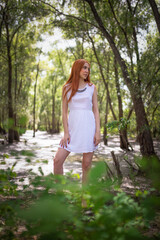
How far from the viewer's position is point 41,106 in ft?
131

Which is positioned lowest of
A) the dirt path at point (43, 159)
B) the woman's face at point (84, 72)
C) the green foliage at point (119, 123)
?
the dirt path at point (43, 159)

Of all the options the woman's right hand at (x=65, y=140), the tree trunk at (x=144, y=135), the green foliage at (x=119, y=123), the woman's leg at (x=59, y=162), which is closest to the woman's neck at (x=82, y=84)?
the woman's right hand at (x=65, y=140)

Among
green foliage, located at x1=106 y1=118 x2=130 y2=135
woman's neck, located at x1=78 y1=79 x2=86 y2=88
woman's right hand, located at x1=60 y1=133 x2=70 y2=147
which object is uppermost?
woman's neck, located at x1=78 y1=79 x2=86 y2=88

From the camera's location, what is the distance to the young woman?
2615 millimetres

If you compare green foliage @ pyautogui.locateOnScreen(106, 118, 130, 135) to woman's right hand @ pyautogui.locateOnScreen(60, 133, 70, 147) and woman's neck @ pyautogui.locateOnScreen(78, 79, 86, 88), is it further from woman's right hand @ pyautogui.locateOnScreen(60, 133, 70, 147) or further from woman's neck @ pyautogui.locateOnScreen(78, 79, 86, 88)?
woman's right hand @ pyautogui.locateOnScreen(60, 133, 70, 147)

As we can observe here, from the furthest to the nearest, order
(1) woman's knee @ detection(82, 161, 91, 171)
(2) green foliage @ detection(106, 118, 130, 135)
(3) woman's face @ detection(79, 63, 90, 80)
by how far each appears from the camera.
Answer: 1. (2) green foliage @ detection(106, 118, 130, 135)
2. (3) woman's face @ detection(79, 63, 90, 80)
3. (1) woman's knee @ detection(82, 161, 91, 171)

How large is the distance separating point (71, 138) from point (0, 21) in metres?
12.5

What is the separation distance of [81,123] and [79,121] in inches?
1.5

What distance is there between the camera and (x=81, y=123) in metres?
2.69

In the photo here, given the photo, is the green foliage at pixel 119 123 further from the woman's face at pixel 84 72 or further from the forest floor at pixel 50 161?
the woman's face at pixel 84 72

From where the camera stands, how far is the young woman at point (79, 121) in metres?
2.62

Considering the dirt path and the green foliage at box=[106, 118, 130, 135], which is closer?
the dirt path

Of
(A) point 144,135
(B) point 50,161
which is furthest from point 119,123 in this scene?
(B) point 50,161

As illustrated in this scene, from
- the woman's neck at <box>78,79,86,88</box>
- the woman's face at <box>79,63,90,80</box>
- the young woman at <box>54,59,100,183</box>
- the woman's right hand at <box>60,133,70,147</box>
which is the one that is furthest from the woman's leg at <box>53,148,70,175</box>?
the woman's face at <box>79,63,90,80</box>
